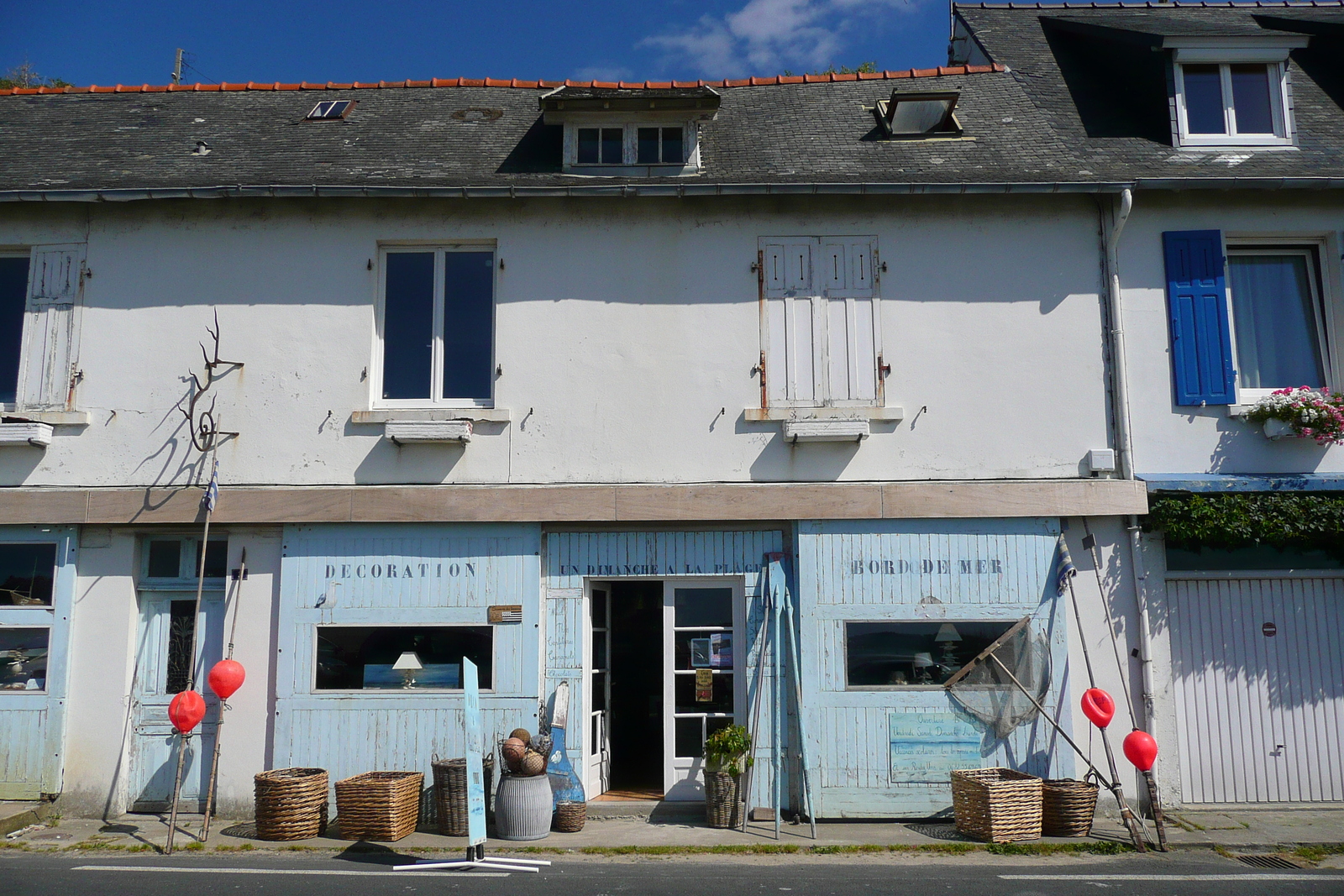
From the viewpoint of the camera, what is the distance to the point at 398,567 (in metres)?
8.41

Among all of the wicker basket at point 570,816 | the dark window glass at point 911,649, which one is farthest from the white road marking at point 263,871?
the dark window glass at point 911,649

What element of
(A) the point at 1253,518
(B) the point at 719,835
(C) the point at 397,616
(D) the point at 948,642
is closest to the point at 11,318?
(C) the point at 397,616

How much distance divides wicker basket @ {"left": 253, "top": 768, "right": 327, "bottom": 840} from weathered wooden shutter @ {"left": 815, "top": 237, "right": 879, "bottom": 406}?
517 centimetres

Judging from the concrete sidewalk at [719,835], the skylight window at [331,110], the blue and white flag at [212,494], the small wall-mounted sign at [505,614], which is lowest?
the concrete sidewalk at [719,835]

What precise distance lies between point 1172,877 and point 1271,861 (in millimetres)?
944

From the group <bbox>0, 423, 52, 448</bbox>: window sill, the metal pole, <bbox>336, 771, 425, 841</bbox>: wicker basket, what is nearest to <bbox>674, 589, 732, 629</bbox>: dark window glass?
<bbox>336, 771, 425, 841</bbox>: wicker basket

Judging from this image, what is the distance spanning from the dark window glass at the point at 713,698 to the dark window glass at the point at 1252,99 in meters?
6.93

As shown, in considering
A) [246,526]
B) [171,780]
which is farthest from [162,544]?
[171,780]

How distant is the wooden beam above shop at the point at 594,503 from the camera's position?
27.2 ft

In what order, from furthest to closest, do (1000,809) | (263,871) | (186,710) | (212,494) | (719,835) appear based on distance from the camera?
(212,494) → (719,835) → (186,710) → (1000,809) → (263,871)

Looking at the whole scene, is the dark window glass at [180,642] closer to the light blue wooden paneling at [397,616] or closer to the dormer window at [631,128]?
the light blue wooden paneling at [397,616]

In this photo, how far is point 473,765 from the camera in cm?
681

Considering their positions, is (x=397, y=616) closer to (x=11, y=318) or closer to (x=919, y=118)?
(x=11, y=318)

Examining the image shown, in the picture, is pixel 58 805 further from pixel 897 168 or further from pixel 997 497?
pixel 897 168
